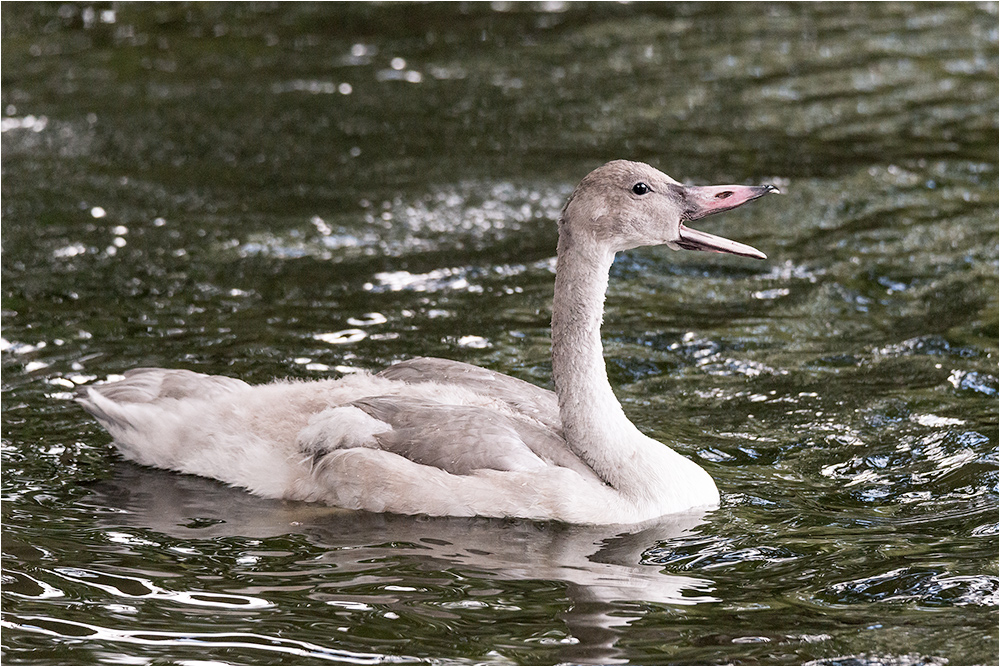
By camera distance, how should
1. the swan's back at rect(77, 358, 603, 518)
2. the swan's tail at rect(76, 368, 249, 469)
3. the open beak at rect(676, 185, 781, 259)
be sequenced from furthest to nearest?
the swan's tail at rect(76, 368, 249, 469) → the swan's back at rect(77, 358, 603, 518) → the open beak at rect(676, 185, 781, 259)

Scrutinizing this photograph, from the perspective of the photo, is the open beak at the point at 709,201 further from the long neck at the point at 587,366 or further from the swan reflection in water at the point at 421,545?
the swan reflection in water at the point at 421,545

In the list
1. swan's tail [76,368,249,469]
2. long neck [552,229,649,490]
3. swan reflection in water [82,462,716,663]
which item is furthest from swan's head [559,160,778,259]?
A: swan's tail [76,368,249,469]

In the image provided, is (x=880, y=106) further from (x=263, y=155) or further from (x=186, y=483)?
(x=186, y=483)

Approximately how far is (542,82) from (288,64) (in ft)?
10.4

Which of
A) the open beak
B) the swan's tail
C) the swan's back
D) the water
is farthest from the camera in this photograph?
the swan's tail

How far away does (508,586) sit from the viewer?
7.34 metres

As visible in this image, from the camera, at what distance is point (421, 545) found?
25.8 feet

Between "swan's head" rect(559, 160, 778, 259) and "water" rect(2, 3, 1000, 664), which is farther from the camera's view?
"swan's head" rect(559, 160, 778, 259)

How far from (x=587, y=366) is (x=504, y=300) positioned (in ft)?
11.9

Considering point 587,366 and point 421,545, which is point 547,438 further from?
point 421,545

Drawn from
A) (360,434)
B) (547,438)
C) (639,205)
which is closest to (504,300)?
(547,438)

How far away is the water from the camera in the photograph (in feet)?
23.2

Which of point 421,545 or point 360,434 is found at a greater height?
point 360,434

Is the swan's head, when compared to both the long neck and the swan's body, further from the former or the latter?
the long neck
